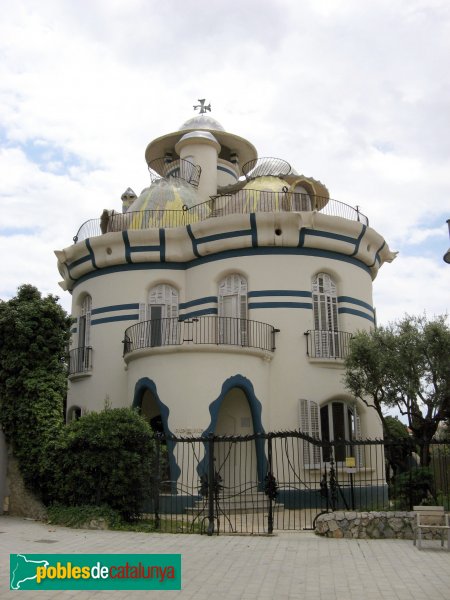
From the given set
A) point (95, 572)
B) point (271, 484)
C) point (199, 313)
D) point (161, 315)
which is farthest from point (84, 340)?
point (95, 572)

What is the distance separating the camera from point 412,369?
651 inches

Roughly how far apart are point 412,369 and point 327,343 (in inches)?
170

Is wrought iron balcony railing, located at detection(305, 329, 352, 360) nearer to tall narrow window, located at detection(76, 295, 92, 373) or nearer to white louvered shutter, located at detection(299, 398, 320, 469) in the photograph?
white louvered shutter, located at detection(299, 398, 320, 469)

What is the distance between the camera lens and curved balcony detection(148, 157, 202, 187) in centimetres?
2592

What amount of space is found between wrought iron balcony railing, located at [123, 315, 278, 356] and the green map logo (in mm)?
9513

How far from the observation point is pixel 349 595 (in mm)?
8234

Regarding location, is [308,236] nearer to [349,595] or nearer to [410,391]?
[410,391]

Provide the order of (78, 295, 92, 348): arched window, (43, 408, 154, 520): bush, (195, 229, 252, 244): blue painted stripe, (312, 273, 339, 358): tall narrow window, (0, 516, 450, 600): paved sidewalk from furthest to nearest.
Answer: (78, 295, 92, 348): arched window, (195, 229, 252, 244): blue painted stripe, (312, 273, 339, 358): tall narrow window, (43, 408, 154, 520): bush, (0, 516, 450, 600): paved sidewalk

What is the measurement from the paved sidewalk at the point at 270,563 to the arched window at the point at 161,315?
8009 millimetres

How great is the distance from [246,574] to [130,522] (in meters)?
5.83

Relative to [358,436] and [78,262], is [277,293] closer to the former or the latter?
[358,436]

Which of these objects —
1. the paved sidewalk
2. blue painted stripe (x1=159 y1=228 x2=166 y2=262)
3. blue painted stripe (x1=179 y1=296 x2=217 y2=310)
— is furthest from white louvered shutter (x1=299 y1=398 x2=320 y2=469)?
blue painted stripe (x1=159 y1=228 x2=166 y2=262)

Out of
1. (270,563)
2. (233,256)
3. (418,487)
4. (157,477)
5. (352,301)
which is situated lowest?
(270,563)

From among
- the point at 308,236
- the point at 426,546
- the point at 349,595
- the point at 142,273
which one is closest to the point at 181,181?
the point at 142,273
